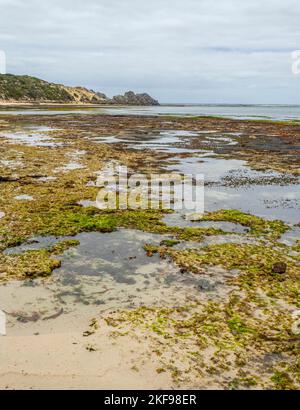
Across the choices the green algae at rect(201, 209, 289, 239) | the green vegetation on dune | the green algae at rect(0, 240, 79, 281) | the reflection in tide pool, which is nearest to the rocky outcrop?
the green vegetation on dune

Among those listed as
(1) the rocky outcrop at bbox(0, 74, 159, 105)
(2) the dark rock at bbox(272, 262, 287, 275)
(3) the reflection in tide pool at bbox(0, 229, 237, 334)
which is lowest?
(3) the reflection in tide pool at bbox(0, 229, 237, 334)

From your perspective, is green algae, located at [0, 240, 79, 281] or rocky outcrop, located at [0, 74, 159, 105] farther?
rocky outcrop, located at [0, 74, 159, 105]

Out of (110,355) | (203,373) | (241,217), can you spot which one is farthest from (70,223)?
(203,373)

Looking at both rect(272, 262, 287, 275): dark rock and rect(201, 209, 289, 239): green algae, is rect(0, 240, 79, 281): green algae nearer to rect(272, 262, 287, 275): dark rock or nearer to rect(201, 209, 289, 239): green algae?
rect(272, 262, 287, 275): dark rock

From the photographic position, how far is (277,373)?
296 inches

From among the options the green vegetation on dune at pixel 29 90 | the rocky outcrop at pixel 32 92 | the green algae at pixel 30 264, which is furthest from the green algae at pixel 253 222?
the green vegetation on dune at pixel 29 90

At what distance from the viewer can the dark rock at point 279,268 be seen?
38.6 feet

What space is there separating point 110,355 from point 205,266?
4.97m

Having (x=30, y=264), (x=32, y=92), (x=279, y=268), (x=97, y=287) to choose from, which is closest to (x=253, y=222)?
(x=279, y=268)

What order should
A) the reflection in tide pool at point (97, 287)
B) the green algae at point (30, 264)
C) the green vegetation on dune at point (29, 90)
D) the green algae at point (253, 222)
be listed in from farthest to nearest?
the green vegetation on dune at point (29, 90), the green algae at point (253, 222), the green algae at point (30, 264), the reflection in tide pool at point (97, 287)

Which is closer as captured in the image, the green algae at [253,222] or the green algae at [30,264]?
the green algae at [30,264]

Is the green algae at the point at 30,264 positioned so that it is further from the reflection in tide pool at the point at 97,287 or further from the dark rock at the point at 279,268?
the dark rock at the point at 279,268

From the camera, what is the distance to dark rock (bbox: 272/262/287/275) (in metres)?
11.8

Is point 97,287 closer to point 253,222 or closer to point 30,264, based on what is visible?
point 30,264
